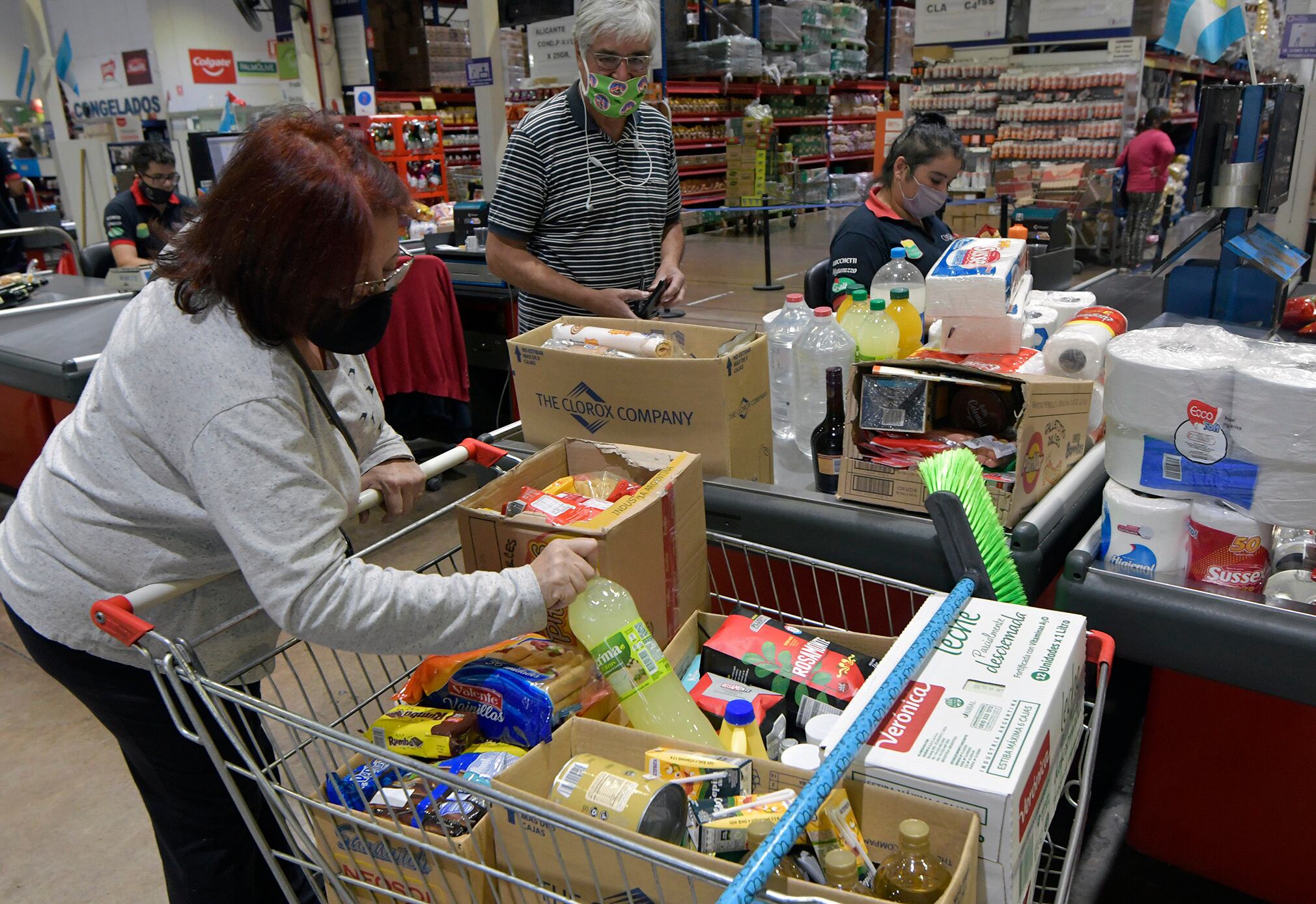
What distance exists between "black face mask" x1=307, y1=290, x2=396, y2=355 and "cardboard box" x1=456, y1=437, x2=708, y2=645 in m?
0.35

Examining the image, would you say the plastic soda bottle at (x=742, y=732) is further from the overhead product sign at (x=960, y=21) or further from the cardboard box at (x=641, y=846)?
the overhead product sign at (x=960, y=21)

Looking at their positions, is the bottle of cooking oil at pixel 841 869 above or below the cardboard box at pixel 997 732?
below

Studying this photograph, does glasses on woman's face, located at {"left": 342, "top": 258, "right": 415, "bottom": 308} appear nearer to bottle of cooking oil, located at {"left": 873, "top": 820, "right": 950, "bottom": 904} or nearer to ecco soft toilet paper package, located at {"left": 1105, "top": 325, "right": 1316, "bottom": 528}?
bottle of cooking oil, located at {"left": 873, "top": 820, "right": 950, "bottom": 904}

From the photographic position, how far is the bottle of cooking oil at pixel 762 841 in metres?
1.07

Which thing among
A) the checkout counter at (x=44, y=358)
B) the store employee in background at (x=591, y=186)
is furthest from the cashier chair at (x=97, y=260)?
the store employee in background at (x=591, y=186)

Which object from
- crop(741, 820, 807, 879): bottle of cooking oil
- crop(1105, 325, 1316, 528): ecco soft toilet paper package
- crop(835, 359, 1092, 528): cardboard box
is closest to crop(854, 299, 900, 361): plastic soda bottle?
crop(835, 359, 1092, 528): cardboard box

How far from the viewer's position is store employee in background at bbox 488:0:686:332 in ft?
8.93

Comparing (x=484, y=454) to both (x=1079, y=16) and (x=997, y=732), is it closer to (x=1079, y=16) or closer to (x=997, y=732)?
(x=997, y=732)

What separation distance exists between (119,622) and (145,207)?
5450 millimetres

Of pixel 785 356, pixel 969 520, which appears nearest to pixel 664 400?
pixel 785 356

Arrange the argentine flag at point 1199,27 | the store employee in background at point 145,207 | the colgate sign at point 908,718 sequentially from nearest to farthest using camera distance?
the colgate sign at point 908,718 < the argentine flag at point 1199,27 < the store employee in background at point 145,207

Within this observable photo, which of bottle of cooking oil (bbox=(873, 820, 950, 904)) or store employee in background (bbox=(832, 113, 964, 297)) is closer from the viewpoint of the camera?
bottle of cooking oil (bbox=(873, 820, 950, 904))

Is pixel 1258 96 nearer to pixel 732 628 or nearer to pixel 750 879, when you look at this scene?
pixel 732 628

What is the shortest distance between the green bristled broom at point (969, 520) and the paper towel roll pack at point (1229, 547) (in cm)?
27
